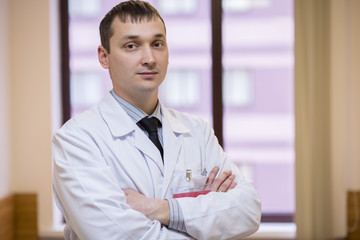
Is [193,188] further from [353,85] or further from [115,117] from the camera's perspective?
[353,85]

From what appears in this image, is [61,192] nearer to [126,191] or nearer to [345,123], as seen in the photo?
[126,191]

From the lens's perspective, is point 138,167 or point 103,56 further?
point 103,56

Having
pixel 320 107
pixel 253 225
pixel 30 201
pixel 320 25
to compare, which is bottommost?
pixel 30 201

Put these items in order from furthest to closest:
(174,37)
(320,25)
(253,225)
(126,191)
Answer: (174,37), (320,25), (253,225), (126,191)

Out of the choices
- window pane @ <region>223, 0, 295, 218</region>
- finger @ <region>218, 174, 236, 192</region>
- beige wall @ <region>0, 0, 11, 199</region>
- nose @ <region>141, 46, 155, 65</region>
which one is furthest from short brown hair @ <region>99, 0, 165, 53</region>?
window pane @ <region>223, 0, 295, 218</region>

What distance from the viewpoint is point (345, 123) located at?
122 inches

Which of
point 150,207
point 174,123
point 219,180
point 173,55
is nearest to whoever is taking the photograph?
point 150,207

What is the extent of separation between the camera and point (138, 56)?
1453 millimetres

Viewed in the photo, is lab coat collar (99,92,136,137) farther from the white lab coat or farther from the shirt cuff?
the shirt cuff

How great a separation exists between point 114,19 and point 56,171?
21.3 inches

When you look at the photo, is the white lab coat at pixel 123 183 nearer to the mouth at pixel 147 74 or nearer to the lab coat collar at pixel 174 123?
the lab coat collar at pixel 174 123

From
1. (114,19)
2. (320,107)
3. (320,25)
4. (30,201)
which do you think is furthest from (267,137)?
(114,19)

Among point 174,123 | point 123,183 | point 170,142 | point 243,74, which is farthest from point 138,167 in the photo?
point 243,74

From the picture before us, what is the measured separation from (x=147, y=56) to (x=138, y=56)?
0.03 meters
